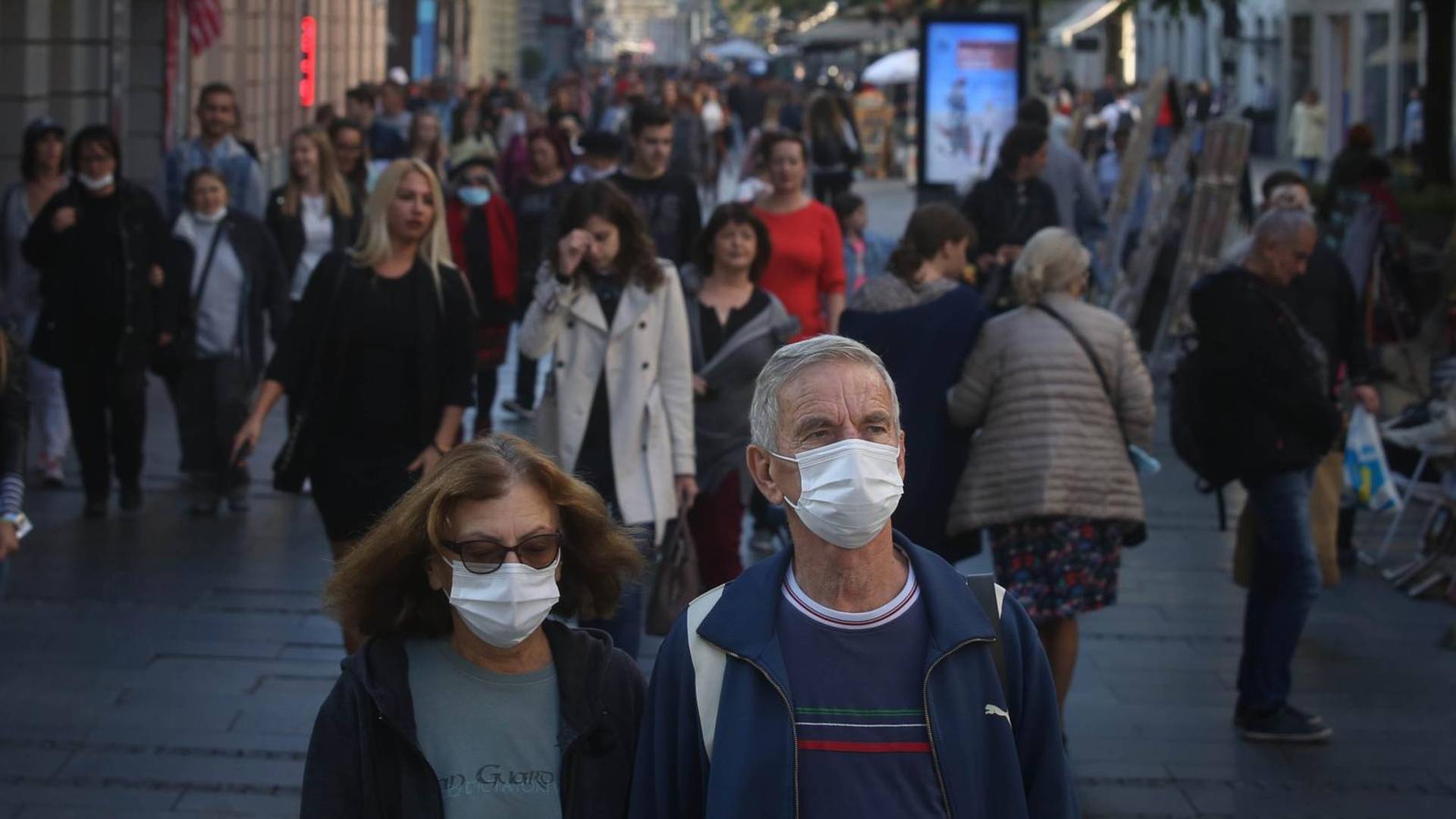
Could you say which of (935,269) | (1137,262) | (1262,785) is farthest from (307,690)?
(1137,262)

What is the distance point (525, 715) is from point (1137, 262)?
473 inches

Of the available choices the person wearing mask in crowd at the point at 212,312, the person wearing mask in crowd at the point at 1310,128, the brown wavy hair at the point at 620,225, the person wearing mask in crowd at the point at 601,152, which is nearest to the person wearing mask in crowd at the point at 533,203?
the person wearing mask in crowd at the point at 601,152

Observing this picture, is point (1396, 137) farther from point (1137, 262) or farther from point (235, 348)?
point (235, 348)

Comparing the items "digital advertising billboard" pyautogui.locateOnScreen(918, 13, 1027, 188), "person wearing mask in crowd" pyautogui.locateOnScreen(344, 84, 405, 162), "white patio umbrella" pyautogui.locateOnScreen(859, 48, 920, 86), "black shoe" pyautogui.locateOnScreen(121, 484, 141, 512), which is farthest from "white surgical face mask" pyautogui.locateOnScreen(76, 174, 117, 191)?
"white patio umbrella" pyautogui.locateOnScreen(859, 48, 920, 86)

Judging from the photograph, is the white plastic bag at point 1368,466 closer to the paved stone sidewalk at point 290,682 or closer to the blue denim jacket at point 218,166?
the paved stone sidewalk at point 290,682

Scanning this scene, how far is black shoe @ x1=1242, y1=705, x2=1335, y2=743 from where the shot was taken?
6793mm

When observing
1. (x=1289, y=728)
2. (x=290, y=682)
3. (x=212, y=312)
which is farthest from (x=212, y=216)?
(x=1289, y=728)

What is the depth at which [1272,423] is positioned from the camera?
21.7ft

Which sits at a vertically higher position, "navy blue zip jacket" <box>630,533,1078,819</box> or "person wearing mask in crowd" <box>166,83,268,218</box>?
"person wearing mask in crowd" <box>166,83,268,218</box>

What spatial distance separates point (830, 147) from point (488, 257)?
9315 mm

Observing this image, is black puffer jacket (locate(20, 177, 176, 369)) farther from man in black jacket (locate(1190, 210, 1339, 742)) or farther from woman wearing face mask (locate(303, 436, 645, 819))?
woman wearing face mask (locate(303, 436, 645, 819))

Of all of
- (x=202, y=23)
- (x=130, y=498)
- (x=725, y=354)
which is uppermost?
(x=202, y=23)

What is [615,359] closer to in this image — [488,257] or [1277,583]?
[1277,583]

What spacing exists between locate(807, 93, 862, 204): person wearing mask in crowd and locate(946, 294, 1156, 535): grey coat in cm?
1359
